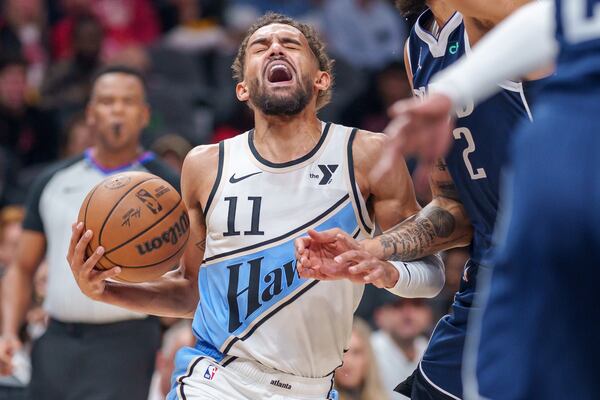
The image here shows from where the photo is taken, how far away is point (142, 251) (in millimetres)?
4570

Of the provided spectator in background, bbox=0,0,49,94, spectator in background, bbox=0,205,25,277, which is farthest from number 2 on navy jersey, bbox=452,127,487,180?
spectator in background, bbox=0,0,49,94

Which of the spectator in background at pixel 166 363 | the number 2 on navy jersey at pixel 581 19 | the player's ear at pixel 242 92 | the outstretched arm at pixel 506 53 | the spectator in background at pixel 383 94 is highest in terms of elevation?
the number 2 on navy jersey at pixel 581 19

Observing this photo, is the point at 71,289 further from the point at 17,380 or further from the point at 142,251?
the point at 142,251

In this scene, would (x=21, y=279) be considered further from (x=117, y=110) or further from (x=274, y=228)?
(x=274, y=228)

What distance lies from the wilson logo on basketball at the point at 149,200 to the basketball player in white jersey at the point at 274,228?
175 millimetres

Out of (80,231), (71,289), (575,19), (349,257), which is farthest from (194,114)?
(575,19)

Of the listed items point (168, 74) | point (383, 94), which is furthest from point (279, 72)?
point (168, 74)

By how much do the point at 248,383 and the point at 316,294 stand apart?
1.41ft

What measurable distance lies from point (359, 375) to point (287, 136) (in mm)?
2916

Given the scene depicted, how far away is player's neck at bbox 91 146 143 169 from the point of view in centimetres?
677

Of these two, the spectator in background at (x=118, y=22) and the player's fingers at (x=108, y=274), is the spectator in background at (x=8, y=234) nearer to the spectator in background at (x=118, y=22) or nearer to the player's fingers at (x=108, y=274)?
the spectator in background at (x=118, y=22)

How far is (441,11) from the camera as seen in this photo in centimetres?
451

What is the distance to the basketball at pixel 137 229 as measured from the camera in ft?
14.9

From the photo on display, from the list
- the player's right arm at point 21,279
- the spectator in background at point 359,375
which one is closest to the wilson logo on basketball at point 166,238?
the player's right arm at point 21,279
